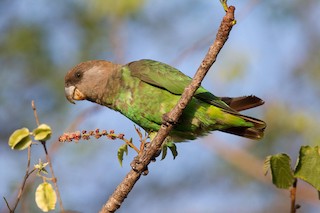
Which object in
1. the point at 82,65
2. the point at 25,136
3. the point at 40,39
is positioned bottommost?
the point at 25,136

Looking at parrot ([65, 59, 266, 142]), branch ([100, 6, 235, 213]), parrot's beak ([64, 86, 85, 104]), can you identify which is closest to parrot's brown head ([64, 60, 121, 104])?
parrot's beak ([64, 86, 85, 104])

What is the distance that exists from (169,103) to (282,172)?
205 centimetres

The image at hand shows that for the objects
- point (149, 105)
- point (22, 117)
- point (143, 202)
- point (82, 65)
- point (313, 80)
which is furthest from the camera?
point (143, 202)

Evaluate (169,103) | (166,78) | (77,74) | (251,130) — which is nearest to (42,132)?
(169,103)

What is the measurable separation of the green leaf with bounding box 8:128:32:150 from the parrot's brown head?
2.51 m

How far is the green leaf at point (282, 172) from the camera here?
243cm

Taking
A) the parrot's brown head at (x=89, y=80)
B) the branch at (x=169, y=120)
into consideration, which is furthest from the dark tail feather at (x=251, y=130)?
the branch at (x=169, y=120)

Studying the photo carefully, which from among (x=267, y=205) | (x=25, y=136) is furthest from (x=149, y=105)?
(x=267, y=205)

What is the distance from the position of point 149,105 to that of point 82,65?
1.05 metres

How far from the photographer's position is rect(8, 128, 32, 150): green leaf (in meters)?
2.34

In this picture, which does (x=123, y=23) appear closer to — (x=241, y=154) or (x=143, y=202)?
(x=241, y=154)

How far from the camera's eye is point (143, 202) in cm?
864

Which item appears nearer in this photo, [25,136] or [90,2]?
[25,136]

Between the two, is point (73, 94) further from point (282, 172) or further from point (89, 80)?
point (282, 172)
